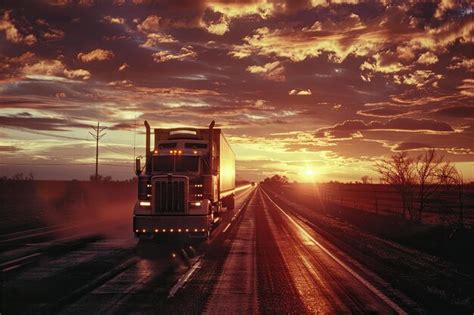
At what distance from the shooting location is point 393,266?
12328 millimetres

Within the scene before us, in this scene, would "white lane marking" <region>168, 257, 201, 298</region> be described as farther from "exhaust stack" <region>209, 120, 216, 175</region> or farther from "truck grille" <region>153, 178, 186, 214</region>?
"exhaust stack" <region>209, 120, 216, 175</region>

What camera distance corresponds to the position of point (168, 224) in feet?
56.4

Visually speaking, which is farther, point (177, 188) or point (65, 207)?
point (65, 207)

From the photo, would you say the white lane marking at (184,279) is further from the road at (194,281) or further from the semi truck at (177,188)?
the semi truck at (177,188)

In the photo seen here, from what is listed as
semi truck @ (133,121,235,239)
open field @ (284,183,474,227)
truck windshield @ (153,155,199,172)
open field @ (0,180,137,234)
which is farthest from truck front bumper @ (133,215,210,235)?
open field @ (284,183,474,227)

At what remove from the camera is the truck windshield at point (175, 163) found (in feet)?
61.2

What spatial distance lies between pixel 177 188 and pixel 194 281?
7.48 metres

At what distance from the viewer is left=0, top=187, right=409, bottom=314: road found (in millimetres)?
8109

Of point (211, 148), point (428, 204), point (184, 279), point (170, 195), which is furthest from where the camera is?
point (428, 204)

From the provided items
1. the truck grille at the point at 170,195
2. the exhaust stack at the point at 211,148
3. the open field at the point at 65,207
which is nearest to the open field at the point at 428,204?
the exhaust stack at the point at 211,148

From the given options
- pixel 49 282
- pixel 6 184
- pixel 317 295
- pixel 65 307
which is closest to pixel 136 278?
pixel 49 282

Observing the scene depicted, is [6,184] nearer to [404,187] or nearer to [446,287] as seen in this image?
[404,187]

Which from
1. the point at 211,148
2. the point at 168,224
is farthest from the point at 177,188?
the point at 211,148

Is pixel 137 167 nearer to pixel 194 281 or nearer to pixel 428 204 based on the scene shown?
pixel 194 281
